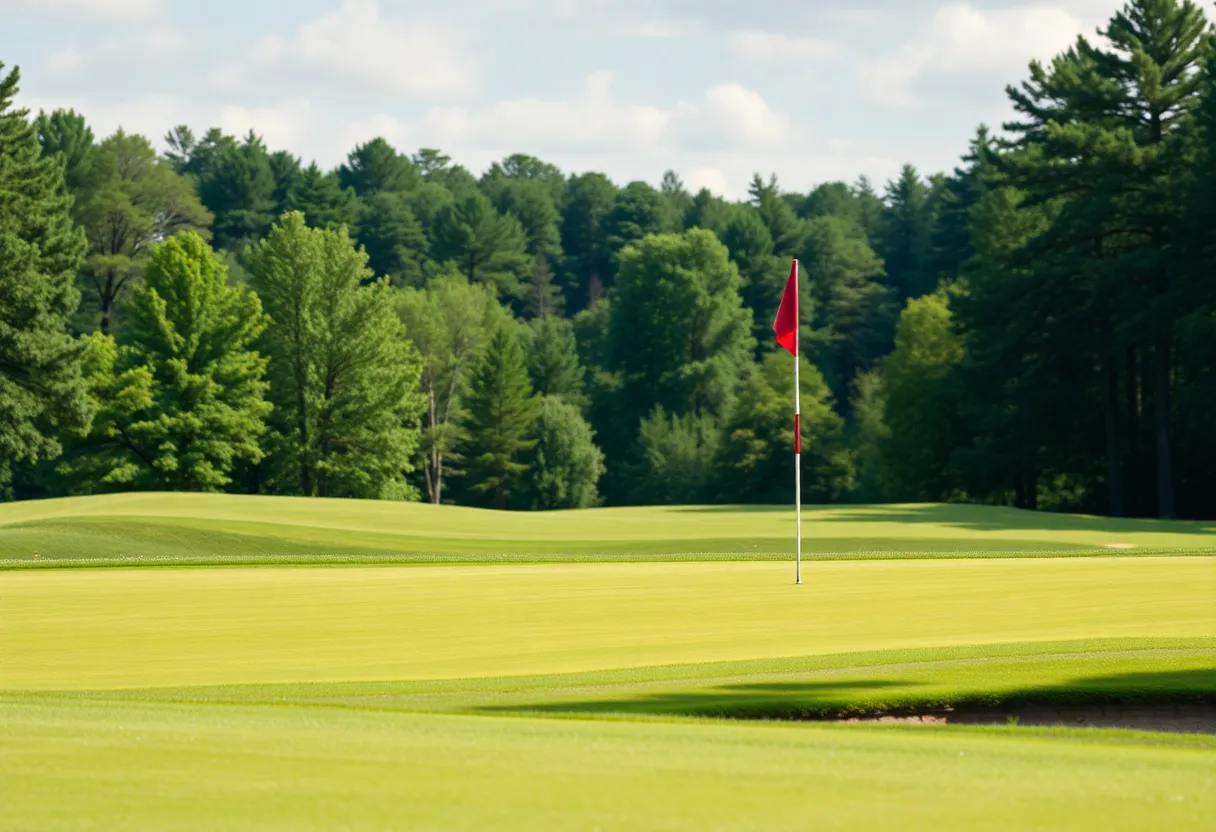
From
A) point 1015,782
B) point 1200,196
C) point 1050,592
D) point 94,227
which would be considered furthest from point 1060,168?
point 1015,782

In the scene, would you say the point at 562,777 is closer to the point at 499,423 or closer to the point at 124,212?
the point at 124,212

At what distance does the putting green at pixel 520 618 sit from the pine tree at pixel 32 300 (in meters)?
31.1

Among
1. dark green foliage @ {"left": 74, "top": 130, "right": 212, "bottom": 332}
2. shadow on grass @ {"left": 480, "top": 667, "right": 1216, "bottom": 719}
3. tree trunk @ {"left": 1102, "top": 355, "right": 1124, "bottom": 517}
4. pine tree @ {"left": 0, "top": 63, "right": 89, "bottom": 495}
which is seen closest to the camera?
shadow on grass @ {"left": 480, "top": 667, "right": 1216, "bottom": 719}

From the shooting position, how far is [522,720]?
1013 cm

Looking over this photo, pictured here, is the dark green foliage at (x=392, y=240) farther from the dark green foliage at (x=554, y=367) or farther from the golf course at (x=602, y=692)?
the golf course at (x=602, y=692)

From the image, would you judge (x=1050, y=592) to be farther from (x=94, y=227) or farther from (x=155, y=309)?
(x=94, y=227)

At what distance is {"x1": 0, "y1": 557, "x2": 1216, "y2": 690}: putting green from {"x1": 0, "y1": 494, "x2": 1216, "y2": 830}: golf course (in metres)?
0.08

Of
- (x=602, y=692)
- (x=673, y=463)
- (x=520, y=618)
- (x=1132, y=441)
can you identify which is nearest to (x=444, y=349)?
(x=673, y=463)

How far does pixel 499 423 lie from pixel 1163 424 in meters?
41.2

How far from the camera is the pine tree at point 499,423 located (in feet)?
287

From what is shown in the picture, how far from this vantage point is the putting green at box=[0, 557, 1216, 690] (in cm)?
1423

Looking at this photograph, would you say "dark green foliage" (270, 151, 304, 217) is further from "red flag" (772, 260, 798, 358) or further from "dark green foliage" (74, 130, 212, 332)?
"red flag" (772, 260, 798, 358)

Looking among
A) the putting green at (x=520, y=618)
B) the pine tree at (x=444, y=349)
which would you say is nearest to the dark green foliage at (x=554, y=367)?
the pine tree at (x=444, y=349)

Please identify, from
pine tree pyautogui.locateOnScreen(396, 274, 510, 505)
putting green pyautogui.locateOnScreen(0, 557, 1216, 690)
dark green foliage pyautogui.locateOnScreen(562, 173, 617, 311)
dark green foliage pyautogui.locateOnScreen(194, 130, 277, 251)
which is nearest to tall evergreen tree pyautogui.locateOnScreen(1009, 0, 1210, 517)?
putting green pyautogui.locateOnScreen(0, 557, 1216, 690)
